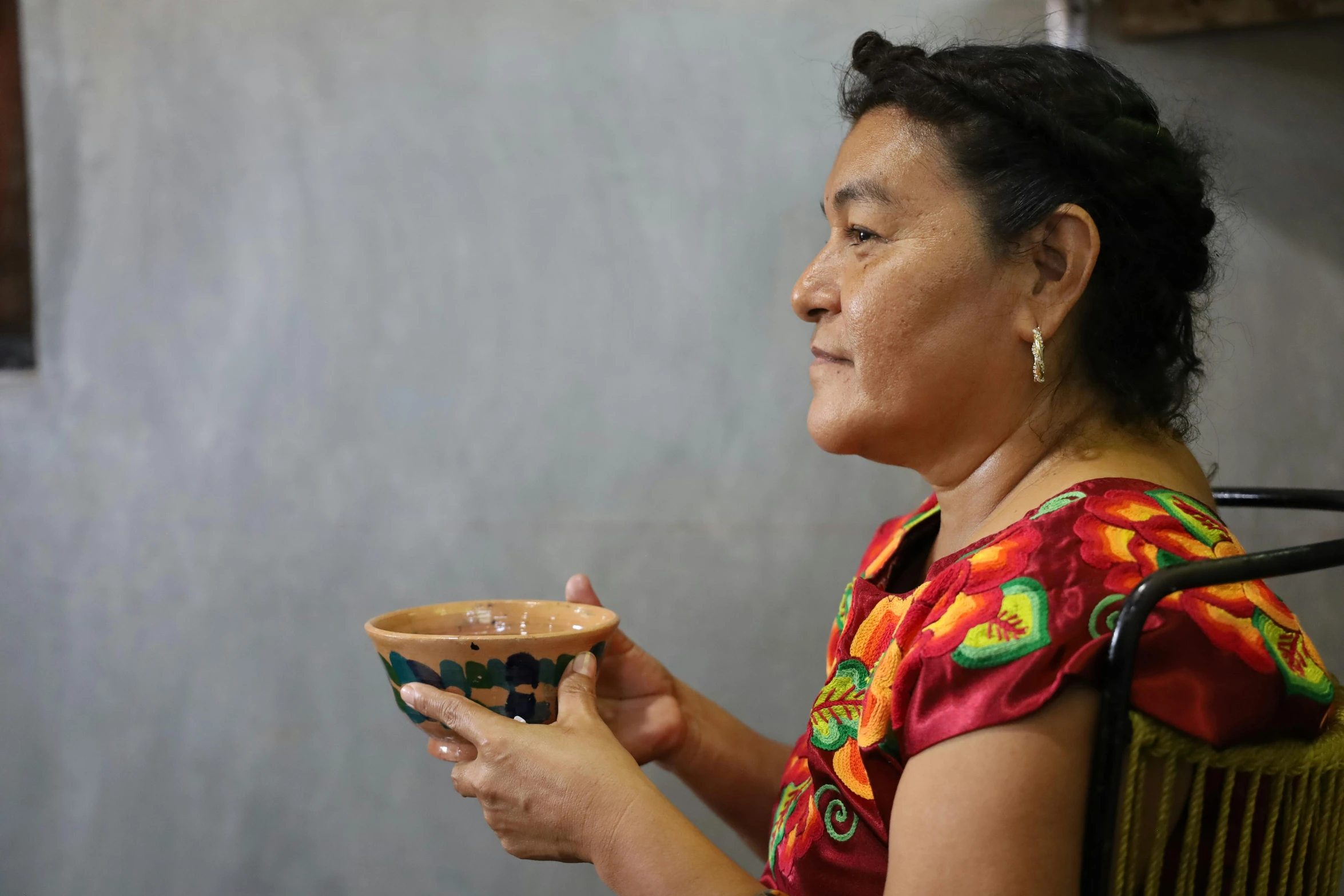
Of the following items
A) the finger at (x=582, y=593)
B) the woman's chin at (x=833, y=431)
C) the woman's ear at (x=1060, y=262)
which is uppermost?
the woman's ear at (x=1060, y=262)

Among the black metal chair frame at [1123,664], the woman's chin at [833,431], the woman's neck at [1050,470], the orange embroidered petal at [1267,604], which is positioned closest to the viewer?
the black metal chair frame at [1123,664]

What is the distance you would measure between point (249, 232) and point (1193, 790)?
165cm

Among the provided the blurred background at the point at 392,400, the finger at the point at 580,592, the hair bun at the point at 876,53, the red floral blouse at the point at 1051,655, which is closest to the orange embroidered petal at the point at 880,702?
the red floral blouse at the point at 1051,655

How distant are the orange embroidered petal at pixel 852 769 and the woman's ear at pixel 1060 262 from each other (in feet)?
1.27

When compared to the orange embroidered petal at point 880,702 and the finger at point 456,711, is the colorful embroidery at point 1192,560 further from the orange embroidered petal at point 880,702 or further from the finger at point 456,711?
the finger at point 456,711

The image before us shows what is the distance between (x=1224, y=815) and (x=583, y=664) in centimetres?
52

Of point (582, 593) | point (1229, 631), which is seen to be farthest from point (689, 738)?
point (1229, 631)

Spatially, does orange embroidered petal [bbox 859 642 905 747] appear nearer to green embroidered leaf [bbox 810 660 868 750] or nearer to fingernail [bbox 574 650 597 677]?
green embroidered leaf [bbox 810 660 868 750]

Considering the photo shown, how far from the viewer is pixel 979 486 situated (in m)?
0.92

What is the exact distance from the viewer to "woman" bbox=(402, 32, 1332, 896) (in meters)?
0.64

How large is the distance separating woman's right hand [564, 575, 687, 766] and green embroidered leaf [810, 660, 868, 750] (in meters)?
0.28

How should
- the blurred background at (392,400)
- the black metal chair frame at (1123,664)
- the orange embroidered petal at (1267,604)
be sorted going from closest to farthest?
the black metal chair frame at (1123,664), the orange embroidered petal at (1267,604), the blurred background at (392,400)

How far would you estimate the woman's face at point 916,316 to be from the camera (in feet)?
2.81

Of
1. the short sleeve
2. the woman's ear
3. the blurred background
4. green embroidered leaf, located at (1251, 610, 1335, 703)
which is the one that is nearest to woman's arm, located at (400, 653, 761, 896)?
the short sleeve
